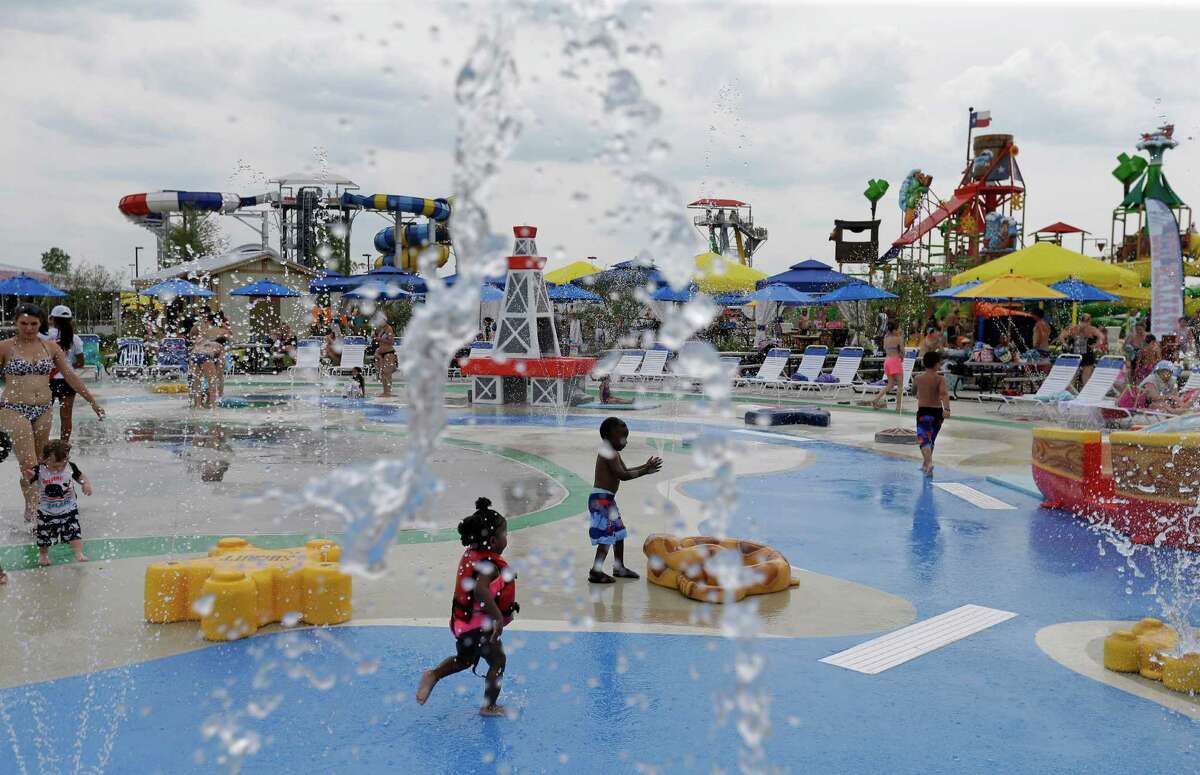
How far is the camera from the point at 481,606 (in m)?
4.56

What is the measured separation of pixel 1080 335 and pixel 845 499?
527 inches

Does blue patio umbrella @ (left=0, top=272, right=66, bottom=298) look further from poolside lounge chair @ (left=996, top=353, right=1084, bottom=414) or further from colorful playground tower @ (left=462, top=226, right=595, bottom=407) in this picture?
poolside lounge chair @ (left=996, top=353, right=1084, bottom=414)

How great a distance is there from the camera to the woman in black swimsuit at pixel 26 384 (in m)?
7.50

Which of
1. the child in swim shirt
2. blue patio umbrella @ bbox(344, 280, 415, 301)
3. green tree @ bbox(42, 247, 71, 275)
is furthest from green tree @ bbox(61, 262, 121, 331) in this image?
the child in swim shirt

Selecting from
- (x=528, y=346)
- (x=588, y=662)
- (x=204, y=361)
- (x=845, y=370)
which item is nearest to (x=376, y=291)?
(x=588, y=662)

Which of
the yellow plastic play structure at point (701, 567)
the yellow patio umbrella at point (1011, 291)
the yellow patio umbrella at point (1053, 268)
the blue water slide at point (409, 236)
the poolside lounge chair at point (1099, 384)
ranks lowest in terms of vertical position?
the yellow plastic play structure at point (701, 567)

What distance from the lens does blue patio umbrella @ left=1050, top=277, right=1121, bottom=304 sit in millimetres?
22188

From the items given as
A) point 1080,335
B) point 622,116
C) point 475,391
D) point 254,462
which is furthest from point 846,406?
point 622,116

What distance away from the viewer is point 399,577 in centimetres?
693

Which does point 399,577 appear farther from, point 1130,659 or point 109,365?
point 109,365

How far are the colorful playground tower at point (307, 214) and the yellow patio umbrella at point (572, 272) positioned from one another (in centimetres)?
982

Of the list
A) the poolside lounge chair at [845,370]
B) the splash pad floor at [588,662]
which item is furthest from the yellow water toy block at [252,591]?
the poolside lounge chair at [845,370]

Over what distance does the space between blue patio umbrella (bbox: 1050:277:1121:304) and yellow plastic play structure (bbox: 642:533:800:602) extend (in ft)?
Result: 58.6

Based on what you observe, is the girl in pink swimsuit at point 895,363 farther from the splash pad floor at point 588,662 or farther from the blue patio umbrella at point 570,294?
the blue patio umbrella at point 570,294
